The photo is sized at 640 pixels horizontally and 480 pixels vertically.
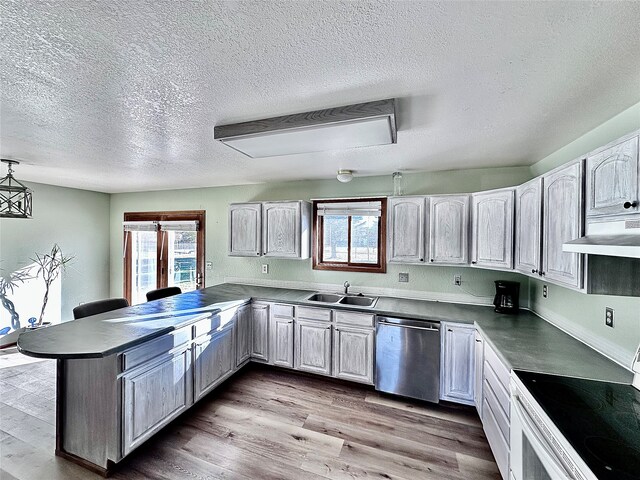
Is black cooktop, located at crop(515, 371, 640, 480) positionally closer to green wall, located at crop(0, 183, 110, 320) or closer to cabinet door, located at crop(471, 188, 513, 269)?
cabinet door, located at crop(471, 188, 513, 269)

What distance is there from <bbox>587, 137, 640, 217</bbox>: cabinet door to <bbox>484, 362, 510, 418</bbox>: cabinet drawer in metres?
1.19

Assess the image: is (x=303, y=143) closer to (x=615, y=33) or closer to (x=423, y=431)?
(x=615, y=33)

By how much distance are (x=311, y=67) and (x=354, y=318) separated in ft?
7.64

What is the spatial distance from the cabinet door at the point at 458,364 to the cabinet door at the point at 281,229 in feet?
6.31

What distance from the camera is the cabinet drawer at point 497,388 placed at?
5.52 feet

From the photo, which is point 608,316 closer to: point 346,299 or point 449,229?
point 449,229

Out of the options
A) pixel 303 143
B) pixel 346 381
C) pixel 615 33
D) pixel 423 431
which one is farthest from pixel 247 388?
pixel 615 33

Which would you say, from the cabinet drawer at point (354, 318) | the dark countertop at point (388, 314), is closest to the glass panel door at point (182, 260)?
the dark countertop at point (388, 314)

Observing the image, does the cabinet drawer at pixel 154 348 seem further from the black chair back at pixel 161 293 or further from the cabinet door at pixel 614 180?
the cabinet door at pixel 614 180

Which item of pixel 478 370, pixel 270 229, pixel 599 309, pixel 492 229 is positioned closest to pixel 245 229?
pixel 270 229

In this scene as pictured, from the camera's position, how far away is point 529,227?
6.98 ft

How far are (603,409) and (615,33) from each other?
1.56m

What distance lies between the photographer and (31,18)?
939 millimetres

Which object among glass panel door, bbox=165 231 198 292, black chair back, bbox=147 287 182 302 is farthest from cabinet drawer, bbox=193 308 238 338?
glass panel door, bbox=165 231 198 292
